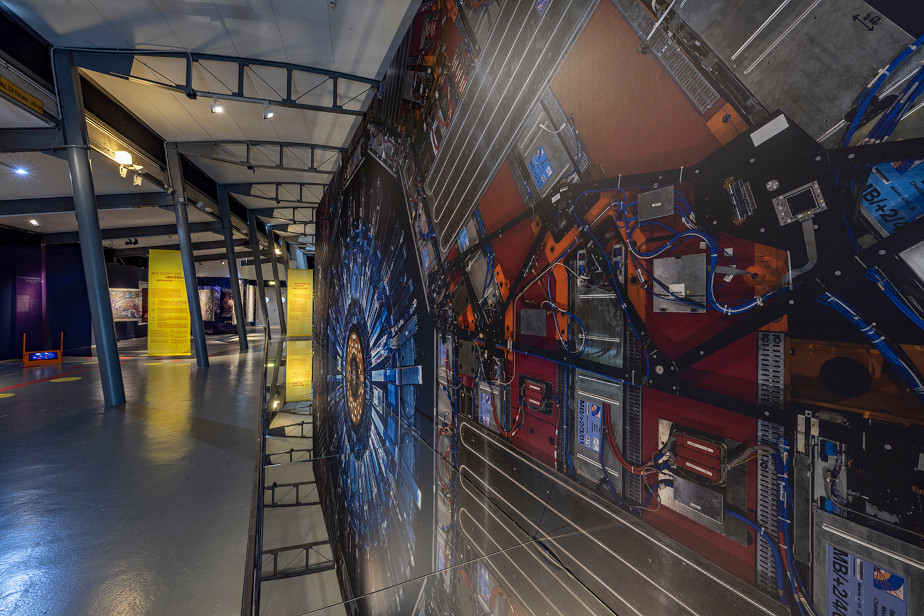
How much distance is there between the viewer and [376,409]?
4258 millimetres

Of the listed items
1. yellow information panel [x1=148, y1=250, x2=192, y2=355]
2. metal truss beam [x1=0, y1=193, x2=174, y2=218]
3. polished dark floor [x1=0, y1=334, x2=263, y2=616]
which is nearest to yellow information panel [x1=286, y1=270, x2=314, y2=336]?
yellow information panel [x1=148, y1=250, x2=192, y2=355]

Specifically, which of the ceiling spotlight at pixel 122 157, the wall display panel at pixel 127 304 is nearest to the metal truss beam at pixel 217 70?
the ceiling spotlight at pixel 122 157

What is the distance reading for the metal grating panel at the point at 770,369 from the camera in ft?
3.21

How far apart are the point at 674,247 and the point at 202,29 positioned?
587cm

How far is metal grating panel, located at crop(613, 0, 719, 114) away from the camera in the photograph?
43.8 inches

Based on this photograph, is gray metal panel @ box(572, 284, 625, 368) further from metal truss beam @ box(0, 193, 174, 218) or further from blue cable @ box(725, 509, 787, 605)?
metal truss beam @ box(0, 193, 174, 218)

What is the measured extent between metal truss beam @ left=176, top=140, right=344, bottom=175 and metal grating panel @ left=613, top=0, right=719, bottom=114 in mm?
7336

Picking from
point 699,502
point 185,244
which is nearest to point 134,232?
point 185,244

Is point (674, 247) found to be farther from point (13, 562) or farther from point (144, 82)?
point (144, 82)

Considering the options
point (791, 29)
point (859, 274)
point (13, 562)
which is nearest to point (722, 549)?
point (859, 274)

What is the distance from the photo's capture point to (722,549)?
3.63 ft

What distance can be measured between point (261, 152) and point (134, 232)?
26.1 ft

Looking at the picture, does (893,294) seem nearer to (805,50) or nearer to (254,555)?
(805,50)

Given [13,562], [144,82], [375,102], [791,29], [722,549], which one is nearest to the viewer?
[791,29]
